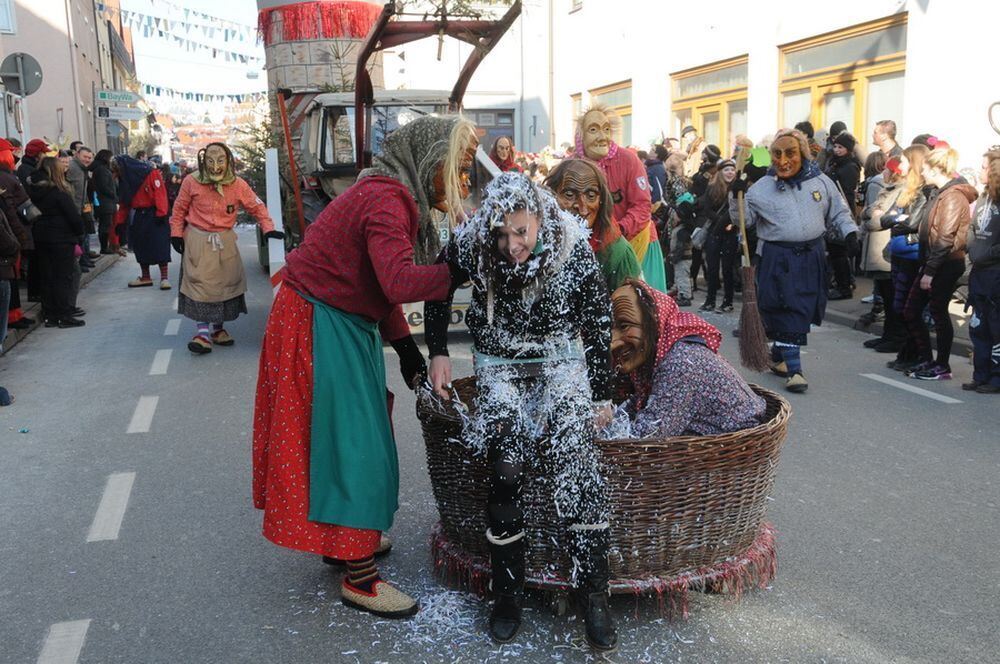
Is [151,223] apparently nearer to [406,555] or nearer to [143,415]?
[143,415]

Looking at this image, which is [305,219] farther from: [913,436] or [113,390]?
[913,436]

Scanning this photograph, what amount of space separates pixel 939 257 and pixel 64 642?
6183 millimetres

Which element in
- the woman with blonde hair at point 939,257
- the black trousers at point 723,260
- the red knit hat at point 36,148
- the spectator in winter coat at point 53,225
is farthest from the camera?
the red knit hat at point 36,148

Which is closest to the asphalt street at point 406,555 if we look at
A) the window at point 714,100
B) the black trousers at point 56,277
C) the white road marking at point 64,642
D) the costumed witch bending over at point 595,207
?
the white road marking at point 64,642

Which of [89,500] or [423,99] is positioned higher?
[423,99]

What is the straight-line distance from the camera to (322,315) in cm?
332

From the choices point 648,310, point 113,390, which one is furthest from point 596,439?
point 113,390

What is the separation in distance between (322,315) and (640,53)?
17435mm

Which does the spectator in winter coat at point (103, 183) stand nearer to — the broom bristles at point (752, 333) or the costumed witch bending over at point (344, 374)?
the broom bristles at point (752, 333)

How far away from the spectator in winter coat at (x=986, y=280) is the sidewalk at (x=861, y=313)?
132 centimetres

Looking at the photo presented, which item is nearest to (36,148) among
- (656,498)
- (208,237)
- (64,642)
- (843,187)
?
(208,237)

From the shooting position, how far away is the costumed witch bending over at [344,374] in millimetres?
3258

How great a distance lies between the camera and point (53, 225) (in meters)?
9.73

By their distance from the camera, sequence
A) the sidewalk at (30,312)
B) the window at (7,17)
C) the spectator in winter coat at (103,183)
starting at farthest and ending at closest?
the window at (7,17), the spectator in winter coat at (103,183), the sidewalk at (30,312)
